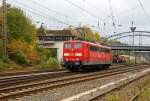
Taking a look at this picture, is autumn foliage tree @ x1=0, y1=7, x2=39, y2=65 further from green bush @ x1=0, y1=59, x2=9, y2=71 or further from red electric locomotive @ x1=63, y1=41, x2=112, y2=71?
red electric locomotive @ x1=63, y1=41, x2=112, y2=71

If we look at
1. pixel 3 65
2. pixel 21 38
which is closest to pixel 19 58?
pixel 21 38

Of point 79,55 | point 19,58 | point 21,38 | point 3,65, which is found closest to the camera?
point 79,55

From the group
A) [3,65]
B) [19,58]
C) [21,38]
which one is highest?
[21,38]

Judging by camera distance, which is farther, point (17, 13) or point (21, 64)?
point (17, 13)

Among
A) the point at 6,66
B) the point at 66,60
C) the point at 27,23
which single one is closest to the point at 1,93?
the point at 66,60

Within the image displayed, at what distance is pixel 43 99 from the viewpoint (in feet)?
55.6

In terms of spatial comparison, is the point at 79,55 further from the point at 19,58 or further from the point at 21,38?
the point at 21,38

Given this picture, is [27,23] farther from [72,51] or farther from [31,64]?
[72,51]

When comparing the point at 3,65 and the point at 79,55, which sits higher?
the point at 79,55

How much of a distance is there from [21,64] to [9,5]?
14.4 metres

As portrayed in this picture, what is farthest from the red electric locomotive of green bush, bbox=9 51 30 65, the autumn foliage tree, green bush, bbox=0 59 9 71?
the autumn foliage tree

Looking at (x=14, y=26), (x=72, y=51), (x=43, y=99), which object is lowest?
(x=43, y=99)

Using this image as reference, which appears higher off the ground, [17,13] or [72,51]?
[17,13]

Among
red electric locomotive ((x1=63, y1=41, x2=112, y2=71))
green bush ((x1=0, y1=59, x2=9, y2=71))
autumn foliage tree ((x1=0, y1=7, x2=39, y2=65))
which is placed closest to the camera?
red electric locomotive ((x1=63, y1=41, x2=112, y2=71))
